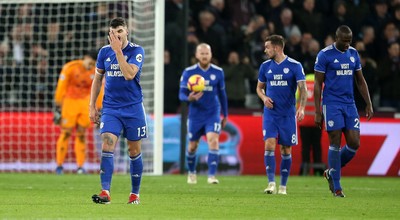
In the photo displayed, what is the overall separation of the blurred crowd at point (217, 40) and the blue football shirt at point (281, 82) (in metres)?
6.54

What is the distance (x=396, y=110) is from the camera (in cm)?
1995

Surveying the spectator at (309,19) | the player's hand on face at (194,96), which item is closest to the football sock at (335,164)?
the player's hand on face at (194,96)

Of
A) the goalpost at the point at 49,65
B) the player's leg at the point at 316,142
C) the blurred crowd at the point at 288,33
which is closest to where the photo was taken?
the player's leg at the point at 316,142

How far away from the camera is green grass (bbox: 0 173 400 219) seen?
9445mm

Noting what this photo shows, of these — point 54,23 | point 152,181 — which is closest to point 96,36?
point 54,23

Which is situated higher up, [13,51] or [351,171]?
[13,51]

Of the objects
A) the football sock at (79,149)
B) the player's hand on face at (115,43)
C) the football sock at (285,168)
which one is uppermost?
the player's hand on face at (115,43)

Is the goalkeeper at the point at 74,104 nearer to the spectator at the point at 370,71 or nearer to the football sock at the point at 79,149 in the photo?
the football sock at the point at 79,149

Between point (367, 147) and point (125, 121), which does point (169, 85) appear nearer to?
point (367, 147)

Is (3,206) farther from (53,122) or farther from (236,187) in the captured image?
(53,122)

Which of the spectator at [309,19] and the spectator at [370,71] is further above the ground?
the spectator at [309,19]

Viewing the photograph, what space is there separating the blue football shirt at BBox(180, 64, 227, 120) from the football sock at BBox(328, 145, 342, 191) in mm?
3999

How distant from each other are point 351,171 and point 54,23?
22.4 feet

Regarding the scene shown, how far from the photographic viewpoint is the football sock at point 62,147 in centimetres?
1853
